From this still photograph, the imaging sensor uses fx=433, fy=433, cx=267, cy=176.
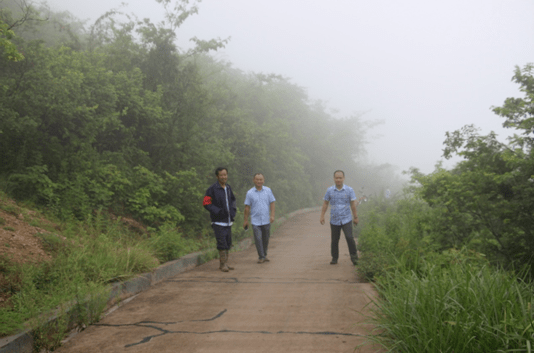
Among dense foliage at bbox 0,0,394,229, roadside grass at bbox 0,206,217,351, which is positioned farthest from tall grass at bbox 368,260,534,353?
dense foliage at bbox 0,0,394,229

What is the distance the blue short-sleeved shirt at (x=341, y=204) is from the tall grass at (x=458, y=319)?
4.34 meters

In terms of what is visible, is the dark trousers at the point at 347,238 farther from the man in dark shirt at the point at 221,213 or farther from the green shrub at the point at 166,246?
the green shrub at the point at 166,246

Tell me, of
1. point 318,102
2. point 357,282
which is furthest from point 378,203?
point 318,102

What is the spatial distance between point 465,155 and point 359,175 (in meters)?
43.5

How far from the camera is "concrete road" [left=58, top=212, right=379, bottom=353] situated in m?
4.14

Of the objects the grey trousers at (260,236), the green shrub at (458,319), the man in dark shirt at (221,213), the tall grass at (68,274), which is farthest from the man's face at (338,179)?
the green shrub at (458,319)

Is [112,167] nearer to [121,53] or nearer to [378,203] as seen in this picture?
[121,53]

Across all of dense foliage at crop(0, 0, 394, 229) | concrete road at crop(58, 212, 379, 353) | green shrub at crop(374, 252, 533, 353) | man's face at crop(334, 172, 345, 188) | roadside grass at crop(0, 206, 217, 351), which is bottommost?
concrete road at crop(58, 212, 379, 353)

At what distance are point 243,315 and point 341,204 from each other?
4206 mm

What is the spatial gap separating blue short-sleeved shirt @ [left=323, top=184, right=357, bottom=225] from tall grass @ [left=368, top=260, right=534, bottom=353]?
4.34 metres

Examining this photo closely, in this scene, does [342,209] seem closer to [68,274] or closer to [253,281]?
[253,281]

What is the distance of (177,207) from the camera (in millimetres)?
11727

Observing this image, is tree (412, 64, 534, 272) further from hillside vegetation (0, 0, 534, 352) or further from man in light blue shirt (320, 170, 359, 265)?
man in light blue shirt (320, 170, 359, 265)

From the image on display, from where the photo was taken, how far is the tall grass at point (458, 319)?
132 inches
